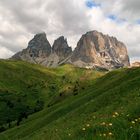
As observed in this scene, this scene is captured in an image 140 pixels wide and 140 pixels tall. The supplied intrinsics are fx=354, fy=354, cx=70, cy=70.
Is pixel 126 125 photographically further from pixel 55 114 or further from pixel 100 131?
pixel 55 114

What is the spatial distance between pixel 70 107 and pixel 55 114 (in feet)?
12.0

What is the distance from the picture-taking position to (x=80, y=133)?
1936 centimetres

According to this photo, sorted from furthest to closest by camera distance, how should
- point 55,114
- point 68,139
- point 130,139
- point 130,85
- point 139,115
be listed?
point 55,114 < point 130,85 < point 139,115 < point 68,139 < point 130,139

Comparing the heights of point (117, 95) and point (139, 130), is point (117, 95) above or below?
above

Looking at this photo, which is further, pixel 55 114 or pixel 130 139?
pixel 55 114

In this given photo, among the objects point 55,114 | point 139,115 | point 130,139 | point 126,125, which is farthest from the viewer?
point 55,114

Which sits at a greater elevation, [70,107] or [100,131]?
[70,107]

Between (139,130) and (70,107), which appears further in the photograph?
(70,107)

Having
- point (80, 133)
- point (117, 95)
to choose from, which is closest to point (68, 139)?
point (80, 133)

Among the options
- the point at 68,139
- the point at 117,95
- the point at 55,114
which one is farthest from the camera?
the point at 55,114

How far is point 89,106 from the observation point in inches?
2264

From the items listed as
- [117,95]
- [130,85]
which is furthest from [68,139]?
[130,85]

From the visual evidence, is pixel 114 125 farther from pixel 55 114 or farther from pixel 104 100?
pixel 55 114

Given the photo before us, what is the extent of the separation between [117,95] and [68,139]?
123ft
